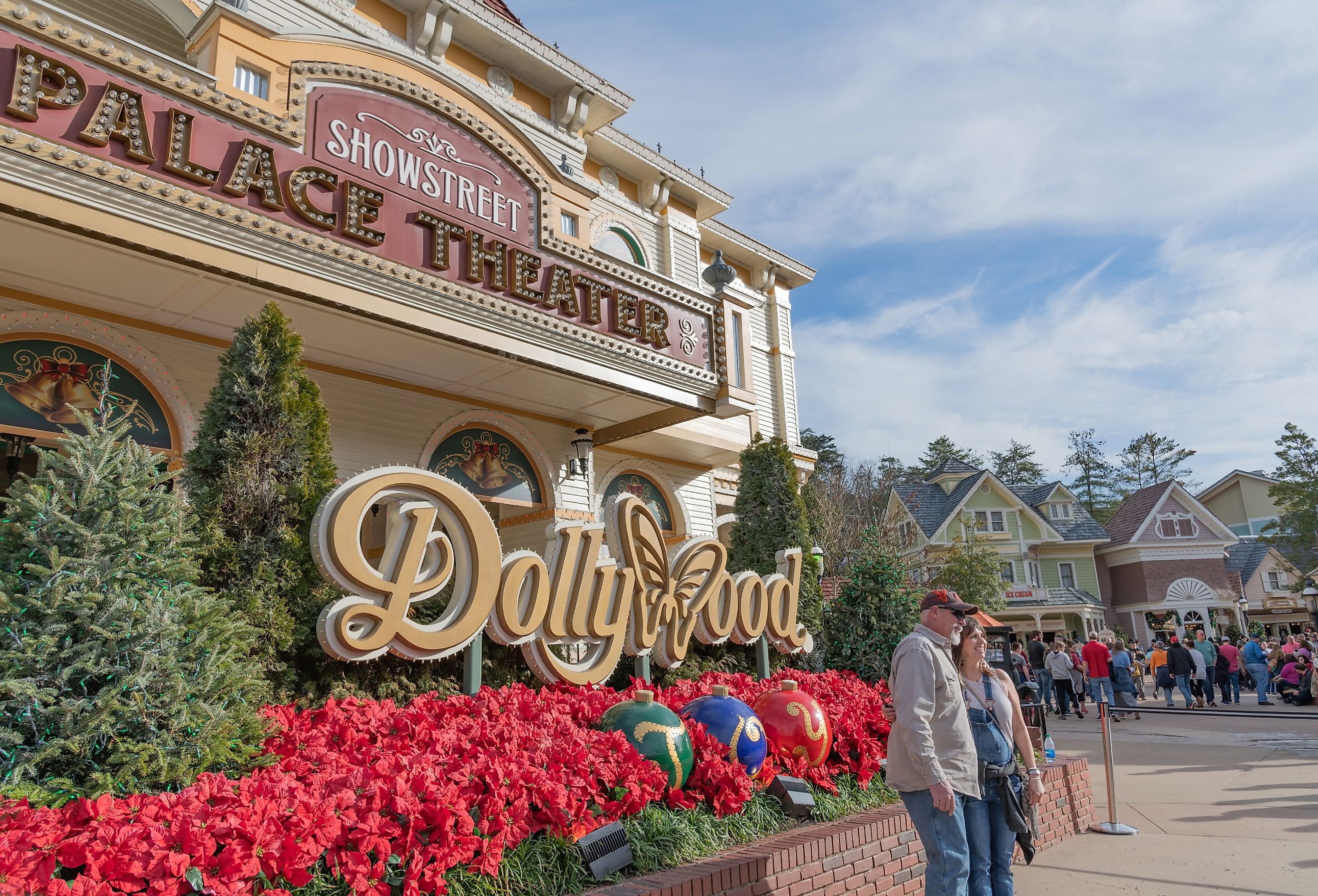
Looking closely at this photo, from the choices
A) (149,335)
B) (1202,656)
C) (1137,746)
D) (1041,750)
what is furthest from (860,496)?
(149,335)

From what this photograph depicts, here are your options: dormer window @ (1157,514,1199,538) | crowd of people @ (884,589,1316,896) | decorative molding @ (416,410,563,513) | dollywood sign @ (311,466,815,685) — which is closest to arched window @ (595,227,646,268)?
decorative molding @ (416,410,563,513)

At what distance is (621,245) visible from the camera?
16.0 m

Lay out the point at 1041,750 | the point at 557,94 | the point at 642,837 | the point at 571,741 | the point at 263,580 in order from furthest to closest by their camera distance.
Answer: the point at 557,94 → the point at 1041,750 → the point at 263,580 → the point at 571,741 → the point at 642,837

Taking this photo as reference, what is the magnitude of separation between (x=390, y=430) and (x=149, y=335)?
285 cm

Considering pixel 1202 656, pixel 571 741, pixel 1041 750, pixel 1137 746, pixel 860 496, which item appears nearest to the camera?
pixel 571 741

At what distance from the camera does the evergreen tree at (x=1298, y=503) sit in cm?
4447

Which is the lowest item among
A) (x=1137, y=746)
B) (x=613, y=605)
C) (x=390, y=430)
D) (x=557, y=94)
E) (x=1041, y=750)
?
(x=1137, y=746)

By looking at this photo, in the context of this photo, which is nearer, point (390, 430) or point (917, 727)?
point (917, 727)

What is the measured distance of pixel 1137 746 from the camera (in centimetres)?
1310

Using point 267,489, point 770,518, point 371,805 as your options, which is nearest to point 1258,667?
point 770,518

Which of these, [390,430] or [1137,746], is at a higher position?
[390,430]

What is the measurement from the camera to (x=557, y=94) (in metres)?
14.1

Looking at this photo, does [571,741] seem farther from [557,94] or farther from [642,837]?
[557,94]

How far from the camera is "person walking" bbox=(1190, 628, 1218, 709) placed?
1975 centimetres
